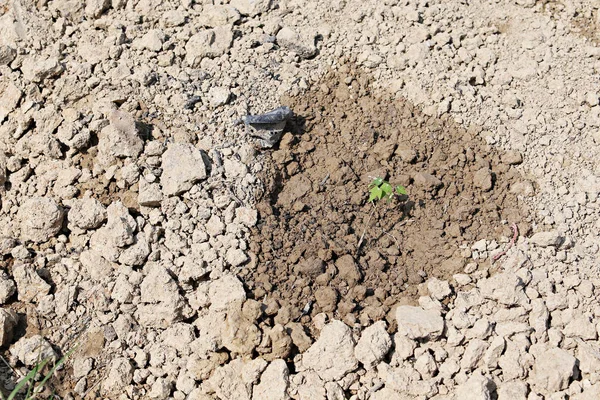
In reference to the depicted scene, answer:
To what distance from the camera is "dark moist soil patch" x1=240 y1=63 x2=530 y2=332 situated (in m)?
3.41

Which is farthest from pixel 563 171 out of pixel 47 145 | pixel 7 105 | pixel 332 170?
pixel 7 105

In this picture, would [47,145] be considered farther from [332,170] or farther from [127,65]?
[332,170]

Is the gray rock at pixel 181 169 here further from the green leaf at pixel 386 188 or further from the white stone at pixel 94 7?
the white stone at pixel 94 7

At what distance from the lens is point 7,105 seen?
12.8 ft

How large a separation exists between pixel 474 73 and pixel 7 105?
2.83 metres

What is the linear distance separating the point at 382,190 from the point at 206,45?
1444 millimetres

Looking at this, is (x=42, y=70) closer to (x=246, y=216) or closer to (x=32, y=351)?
(x=246, y=216)

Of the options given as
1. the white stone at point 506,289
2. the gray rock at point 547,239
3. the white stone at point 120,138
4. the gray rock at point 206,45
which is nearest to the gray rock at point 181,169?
the white stone at point 120,138

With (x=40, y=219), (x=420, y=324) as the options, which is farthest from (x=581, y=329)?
(x=40, y=219)

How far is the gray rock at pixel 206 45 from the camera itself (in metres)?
4.05

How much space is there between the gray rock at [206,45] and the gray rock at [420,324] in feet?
6.36

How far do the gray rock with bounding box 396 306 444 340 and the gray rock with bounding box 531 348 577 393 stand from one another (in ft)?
1.57

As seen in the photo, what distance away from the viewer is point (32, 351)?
317cm

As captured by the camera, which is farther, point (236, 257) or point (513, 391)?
point (236, 257)
